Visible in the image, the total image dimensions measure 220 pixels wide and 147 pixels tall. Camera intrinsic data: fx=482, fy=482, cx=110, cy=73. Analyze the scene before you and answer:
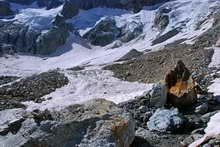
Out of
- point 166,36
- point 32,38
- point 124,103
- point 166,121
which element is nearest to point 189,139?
point 166,121

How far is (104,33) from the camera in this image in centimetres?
13725

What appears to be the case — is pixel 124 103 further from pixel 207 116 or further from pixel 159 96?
pixel 207 116

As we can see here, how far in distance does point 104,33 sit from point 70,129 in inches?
4902

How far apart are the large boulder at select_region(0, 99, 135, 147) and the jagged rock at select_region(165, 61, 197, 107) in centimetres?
690

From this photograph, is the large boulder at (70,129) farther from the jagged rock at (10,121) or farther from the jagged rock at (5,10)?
the jagged rock at (5,10)

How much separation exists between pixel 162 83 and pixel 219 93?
3.45 metres

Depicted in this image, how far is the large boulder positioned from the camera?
512 inches

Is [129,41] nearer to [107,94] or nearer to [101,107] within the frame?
[107,94]

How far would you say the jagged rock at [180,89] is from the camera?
2084cm

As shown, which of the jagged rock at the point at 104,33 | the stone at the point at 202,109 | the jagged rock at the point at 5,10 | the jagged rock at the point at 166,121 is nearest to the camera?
the jagged rock at the point at 166,121

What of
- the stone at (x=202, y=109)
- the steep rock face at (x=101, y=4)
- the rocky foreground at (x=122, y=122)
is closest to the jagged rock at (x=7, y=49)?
the steep rock face at (x=101, y=4)

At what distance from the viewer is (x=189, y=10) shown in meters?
124

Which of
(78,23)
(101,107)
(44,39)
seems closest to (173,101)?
(101,107)

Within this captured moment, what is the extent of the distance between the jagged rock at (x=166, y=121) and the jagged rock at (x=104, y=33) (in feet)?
378
